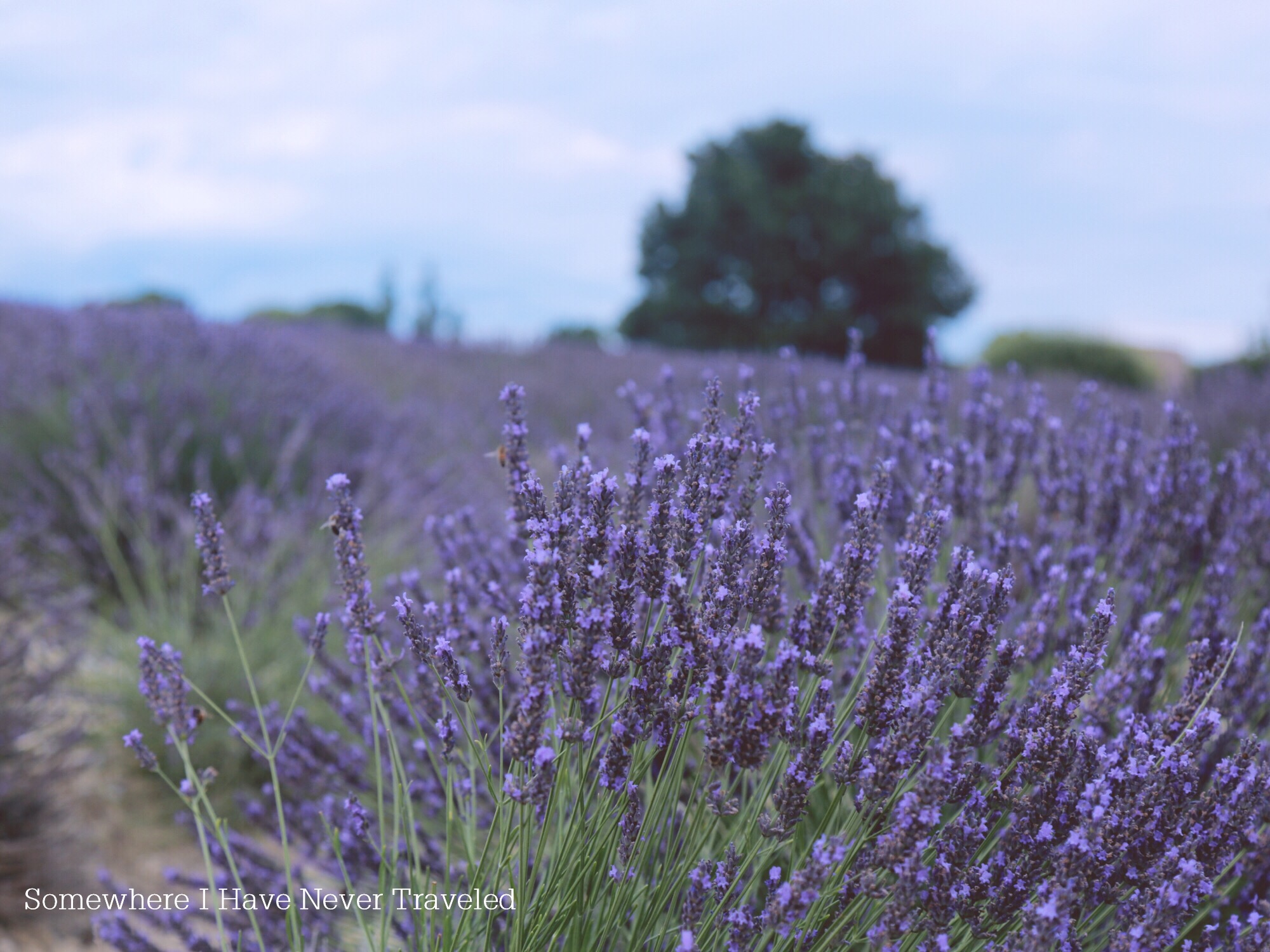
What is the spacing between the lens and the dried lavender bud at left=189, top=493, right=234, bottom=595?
1504 mm

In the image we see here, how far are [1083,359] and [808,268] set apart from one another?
218 inches

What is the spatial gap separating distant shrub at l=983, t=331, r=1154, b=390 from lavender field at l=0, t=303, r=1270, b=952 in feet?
46.9

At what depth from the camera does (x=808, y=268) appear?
65.5 ft

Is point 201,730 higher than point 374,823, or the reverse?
point 374,823

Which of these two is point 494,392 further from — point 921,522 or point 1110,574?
point 921,522

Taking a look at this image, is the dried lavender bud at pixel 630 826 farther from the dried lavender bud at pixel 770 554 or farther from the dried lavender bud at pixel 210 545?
the dried lavender bud at pixel 210 545

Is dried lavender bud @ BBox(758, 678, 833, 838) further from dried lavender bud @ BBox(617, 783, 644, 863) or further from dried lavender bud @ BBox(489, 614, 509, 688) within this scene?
dried lavender bud @ BBox(489, 614, 509, 688)

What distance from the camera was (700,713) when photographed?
1379 millimetres


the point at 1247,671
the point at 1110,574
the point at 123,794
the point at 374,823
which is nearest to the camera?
the point at 1247,671

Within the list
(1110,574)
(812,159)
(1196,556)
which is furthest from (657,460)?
(812,159)

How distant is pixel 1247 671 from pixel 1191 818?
0.58 m

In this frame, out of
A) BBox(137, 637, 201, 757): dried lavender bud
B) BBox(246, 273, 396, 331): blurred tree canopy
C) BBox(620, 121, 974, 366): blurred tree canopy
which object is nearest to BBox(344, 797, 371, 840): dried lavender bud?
BBox(137, 637, 201, 757): dried lavender bud

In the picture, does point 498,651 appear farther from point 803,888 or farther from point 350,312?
point 350,312

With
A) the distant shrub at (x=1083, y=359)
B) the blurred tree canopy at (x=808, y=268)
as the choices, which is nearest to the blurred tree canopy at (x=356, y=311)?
the blurred tree canopy at (x=808, y=268)
